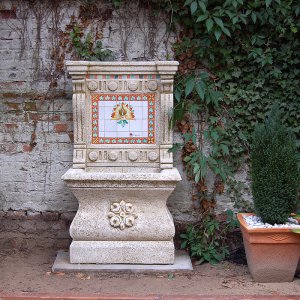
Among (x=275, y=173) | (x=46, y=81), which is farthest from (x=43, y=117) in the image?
(x=275, y=173)

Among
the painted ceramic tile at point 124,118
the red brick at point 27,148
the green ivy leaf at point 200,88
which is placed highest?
the green ivy leaf at point 200,88

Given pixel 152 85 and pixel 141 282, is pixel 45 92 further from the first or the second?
pixel 141 282

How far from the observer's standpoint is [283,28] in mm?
4758

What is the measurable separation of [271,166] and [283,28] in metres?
1.32

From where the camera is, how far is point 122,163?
4859 millimetres

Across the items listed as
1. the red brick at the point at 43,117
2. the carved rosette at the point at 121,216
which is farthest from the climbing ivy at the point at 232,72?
the red brick at the point at 43,117

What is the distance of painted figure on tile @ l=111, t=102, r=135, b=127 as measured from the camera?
4855mm

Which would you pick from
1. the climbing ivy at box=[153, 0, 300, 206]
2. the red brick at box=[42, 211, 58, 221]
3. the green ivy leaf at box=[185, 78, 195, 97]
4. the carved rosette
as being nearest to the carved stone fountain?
the carved rosette

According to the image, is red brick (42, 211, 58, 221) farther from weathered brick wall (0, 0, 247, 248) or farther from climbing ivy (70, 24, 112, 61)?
climbing ivy (70, 24, 112, 61)

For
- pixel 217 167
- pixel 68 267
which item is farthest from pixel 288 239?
pixel 68 267

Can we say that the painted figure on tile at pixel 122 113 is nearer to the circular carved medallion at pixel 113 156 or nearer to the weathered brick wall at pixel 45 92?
the circular carved medallion at pixel 113 156

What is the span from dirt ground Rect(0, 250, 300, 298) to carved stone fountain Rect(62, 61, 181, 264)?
0.67 feet

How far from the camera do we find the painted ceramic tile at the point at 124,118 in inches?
191

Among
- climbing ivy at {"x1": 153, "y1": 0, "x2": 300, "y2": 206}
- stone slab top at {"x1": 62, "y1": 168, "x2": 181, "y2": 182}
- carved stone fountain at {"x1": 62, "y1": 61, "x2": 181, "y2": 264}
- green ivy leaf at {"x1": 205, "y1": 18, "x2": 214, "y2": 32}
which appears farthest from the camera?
climbing ivy at {"x1": 153, "y1": 0, "x2": 300, "y2": 206}
